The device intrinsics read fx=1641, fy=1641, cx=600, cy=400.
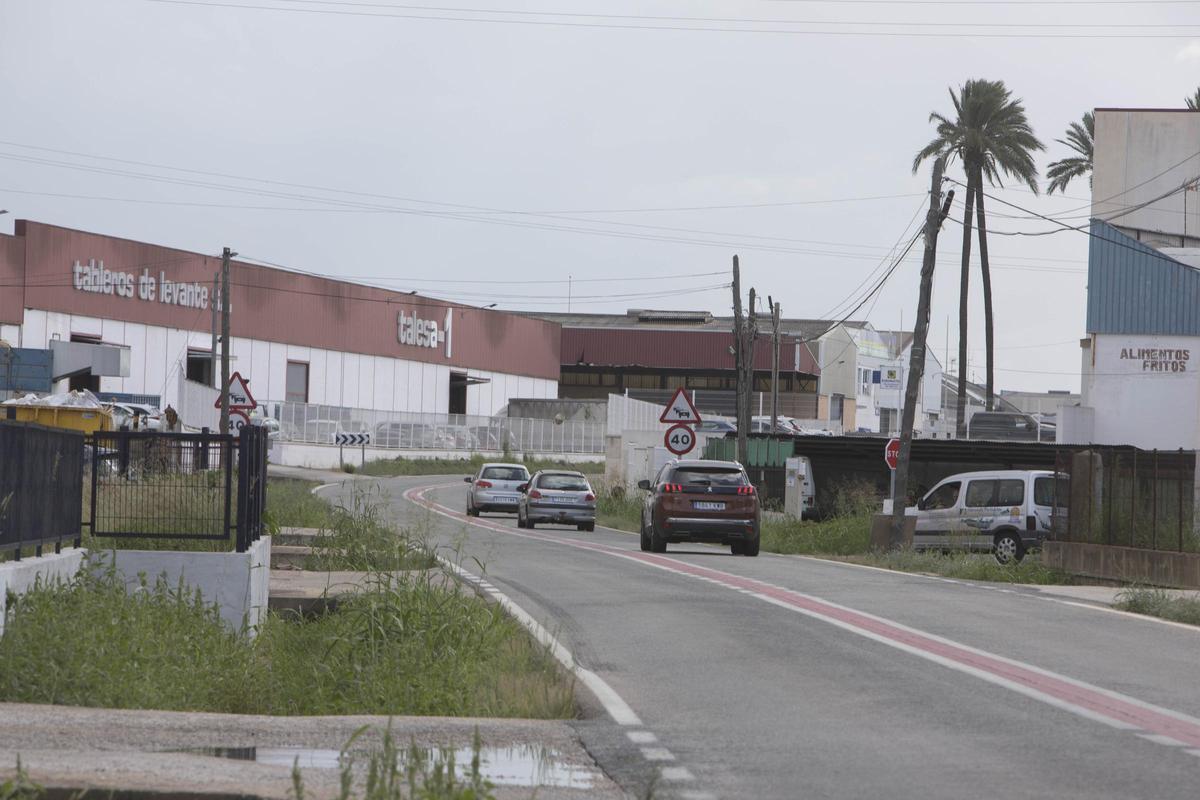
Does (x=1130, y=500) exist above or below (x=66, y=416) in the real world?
below

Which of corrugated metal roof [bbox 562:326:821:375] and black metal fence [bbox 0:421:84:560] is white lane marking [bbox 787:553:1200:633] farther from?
corrugated metal roof [bbox 562:326:821:375]

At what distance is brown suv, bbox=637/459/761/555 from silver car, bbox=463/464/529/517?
14.9 metres

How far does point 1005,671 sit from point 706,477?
16.5 metres

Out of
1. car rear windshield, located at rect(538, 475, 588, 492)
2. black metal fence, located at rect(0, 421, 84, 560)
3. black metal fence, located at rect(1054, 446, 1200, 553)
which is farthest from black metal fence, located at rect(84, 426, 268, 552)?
car rear windshield, located at rect(538, 475, 588, 492)

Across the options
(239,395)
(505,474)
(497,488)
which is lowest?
(497,488)

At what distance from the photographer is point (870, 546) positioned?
30.6 m

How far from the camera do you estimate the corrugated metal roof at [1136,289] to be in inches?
2035

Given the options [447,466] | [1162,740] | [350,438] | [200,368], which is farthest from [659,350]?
[1162,740]

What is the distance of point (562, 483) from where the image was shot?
3819cm

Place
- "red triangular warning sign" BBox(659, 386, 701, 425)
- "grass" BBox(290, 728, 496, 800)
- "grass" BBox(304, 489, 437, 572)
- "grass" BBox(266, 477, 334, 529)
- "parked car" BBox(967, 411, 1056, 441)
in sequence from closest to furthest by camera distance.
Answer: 1. "grass" BBox(290, 728, 496, 800)
2. "grass" BBox(304, 489, 437, 572)
3. "grass" BBox(266, 477, 334, 529)
4. "red triangular warning sign" BBox(659, 386, 701, 425)
5. "parked car" BBox(967, 411, 1056, 441)

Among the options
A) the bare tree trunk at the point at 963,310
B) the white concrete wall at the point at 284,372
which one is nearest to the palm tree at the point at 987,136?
the bare tree trunk at the point at 963,310

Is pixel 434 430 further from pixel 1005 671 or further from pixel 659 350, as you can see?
pixel 1005 671

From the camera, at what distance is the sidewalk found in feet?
21.5

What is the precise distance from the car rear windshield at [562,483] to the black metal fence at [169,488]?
23484 millimetres
